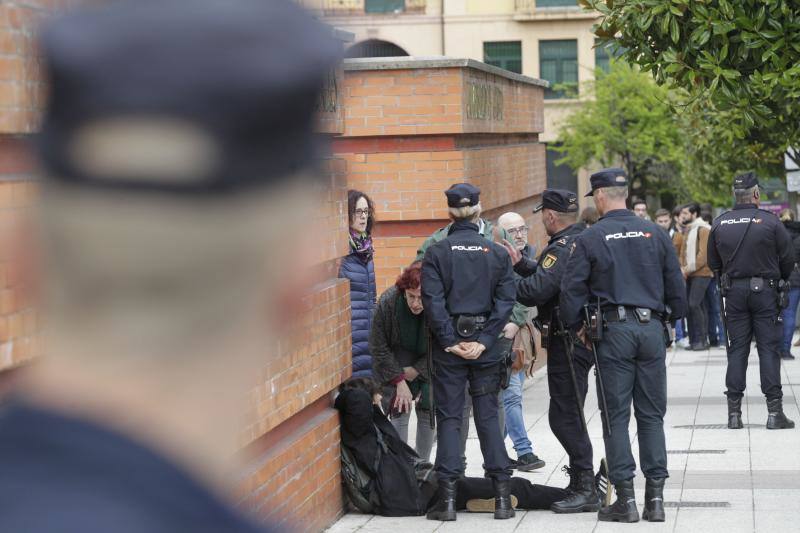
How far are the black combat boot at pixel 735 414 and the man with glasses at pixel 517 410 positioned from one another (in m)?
2.33

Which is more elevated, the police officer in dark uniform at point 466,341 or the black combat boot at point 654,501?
the police officer in dark uniform at point 466,341

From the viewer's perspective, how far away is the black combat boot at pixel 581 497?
28.0 ft

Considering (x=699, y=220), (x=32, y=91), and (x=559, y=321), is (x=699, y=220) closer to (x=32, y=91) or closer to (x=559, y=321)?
(x=559, y=321)

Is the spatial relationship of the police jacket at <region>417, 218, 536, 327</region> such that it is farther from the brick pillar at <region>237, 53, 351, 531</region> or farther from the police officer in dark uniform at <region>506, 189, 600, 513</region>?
the brick pillar at <region>237, 53, 351, 531</region>

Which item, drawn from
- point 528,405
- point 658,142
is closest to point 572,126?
point 658,142

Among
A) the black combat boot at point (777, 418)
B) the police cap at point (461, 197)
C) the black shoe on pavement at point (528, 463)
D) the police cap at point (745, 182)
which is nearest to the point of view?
the police cap at point (461, 197)

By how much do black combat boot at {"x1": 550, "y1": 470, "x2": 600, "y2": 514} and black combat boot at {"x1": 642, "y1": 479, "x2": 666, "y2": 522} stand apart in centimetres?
48

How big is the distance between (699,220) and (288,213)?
17.8m

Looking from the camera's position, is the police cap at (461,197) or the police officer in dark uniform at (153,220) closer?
the police officer in dark uniform at (153,220)

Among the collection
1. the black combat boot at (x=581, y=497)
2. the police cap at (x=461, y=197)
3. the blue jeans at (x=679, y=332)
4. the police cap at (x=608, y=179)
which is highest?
the police cap at (x=608, y=179)

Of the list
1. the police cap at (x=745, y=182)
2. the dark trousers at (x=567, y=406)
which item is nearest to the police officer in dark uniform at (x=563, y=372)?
the dark trousers at (x=567, y=406)

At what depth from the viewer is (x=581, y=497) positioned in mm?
8625

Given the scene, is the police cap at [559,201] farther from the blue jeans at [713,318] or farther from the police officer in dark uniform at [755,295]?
the blue jeans at [713,318]

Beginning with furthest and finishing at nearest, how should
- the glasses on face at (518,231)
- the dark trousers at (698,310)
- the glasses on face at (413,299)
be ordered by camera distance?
the dark trousers at (698,310) < the glasses on face at (518,231) < the glasses on face at (413,299)
